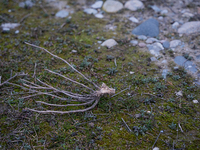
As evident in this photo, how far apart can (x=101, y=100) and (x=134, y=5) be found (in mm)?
4454

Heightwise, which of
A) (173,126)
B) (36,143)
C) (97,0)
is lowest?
(36,143)

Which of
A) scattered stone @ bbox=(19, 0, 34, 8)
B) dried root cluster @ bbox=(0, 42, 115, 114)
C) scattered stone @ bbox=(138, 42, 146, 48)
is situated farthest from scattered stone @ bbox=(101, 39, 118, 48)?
scattered stone @ bbox=(19, 0, 34, 8)

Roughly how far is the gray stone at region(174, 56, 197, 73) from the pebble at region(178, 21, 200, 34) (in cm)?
121

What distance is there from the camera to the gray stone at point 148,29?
5223 mm

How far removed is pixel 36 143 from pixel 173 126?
2405 mm

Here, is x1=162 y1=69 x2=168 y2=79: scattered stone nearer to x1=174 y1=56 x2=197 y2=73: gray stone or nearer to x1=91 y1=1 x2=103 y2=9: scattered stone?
x1=174 y1=56 x2=197 y2=73: gray stone

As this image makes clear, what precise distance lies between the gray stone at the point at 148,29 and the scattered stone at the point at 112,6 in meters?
1.45

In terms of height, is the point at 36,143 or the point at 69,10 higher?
the point at 69,10

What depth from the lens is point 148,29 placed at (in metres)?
5.30

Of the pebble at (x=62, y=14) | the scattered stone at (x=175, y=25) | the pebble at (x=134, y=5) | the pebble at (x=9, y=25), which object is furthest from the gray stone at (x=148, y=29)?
the pebble at (x=9, y=25)

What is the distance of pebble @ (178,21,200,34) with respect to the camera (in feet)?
16.7

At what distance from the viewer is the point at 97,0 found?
6.95m

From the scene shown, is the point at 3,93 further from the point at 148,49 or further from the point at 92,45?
the point at 148,49

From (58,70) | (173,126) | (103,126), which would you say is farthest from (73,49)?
(173,126)
